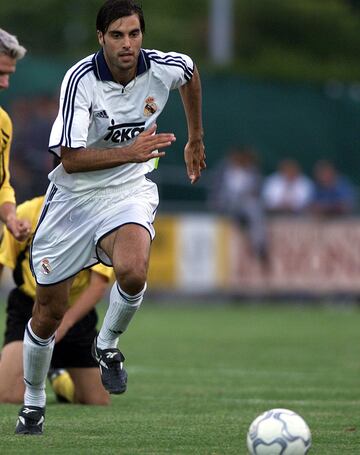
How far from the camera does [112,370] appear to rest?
24.0 feet

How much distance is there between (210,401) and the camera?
922 centimetres

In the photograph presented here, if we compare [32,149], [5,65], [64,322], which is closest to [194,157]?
[5,65]

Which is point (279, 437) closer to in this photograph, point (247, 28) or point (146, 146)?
point (146, 146)

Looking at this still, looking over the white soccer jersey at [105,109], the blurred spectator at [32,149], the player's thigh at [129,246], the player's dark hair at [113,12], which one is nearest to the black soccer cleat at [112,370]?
the player's thigh at [129,246]

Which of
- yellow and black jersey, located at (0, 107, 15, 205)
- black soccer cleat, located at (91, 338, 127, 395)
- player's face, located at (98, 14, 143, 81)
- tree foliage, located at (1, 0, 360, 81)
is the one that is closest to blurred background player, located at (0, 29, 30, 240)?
yellow and black jersey, located at (0, 107, 15, 205)

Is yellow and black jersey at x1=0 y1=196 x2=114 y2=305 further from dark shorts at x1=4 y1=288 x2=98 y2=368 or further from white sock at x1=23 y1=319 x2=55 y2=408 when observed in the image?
white sock at x1=23 y1=319 x2=55 y2=408

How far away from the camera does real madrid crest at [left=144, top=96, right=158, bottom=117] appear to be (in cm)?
746

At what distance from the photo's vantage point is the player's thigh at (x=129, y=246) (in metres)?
7.09

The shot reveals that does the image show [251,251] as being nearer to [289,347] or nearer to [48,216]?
[289,347]

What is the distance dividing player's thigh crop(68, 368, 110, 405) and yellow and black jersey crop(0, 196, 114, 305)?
505mm

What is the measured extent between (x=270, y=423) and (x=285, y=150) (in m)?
15.0

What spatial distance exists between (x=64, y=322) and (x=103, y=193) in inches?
71.5

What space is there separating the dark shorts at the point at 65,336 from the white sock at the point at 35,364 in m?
2.06

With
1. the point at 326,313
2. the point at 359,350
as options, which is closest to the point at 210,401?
the point at 359,350
